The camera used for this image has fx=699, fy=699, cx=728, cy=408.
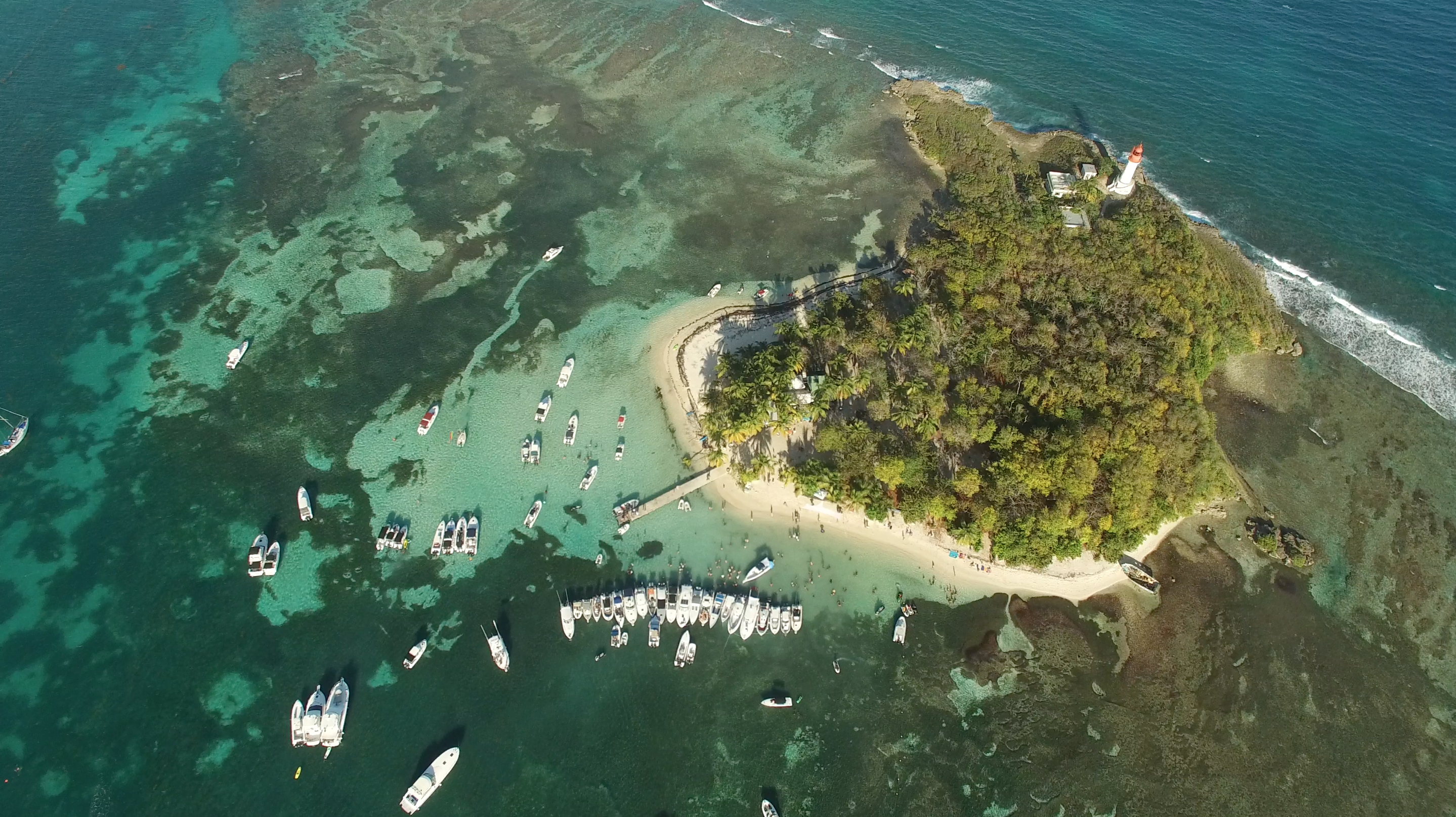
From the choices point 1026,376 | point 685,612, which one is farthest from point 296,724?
point 1026,376

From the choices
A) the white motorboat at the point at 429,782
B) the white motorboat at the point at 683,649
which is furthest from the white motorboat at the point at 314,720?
the white motorboat at the point at 683,649

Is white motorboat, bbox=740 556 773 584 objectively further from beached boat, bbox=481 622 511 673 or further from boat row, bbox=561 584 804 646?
beached boat, bbox=481 622 511 673

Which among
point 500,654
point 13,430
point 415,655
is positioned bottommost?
point 415,655

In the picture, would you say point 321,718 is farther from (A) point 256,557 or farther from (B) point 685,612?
(B) point 685,612

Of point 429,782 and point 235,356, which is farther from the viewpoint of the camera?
point 235,356

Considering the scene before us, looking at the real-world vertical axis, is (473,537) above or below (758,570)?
above

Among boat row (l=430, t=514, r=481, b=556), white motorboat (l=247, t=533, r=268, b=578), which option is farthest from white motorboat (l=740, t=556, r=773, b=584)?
white motorboat (l=247, t=533, r=268, b=578)
